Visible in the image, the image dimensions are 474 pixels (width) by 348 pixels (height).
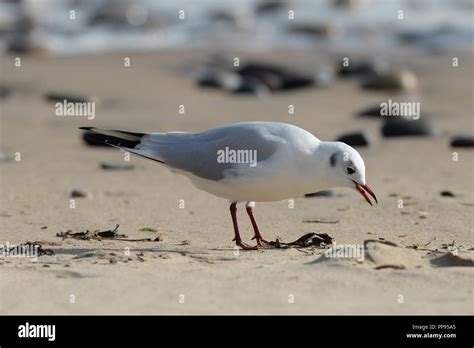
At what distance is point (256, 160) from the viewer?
682cm

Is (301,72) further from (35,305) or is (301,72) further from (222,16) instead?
(35,305)

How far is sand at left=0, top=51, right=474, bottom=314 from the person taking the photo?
5.51 m

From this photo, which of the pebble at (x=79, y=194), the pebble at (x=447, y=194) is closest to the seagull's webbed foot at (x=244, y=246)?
the pebble at (x=79, y=194)

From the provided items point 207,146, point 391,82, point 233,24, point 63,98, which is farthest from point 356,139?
point 233,24

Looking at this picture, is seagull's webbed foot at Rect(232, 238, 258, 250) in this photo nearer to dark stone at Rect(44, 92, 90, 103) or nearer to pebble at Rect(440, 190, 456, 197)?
pebble at Rect(440, 190, 456, 197)

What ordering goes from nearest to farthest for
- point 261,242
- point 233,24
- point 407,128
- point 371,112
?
point 261,242
point 407,128
point 371,112
point 233,24

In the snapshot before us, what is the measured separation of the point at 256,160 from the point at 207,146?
0.43 meters

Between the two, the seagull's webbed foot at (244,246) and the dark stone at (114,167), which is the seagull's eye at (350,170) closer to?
the seagull's webbed foot at (244,246)

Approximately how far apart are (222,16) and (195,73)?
7443mm

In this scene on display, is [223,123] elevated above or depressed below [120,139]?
above

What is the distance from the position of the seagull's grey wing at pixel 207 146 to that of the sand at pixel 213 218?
520 mm

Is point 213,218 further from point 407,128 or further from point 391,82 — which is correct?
point 391,82

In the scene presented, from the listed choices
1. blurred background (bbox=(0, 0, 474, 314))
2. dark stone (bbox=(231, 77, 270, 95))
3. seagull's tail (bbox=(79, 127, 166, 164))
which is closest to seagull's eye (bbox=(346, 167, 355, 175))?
blurred background (bbox=(0, 0, 474, 314))

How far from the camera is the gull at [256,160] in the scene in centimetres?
673
